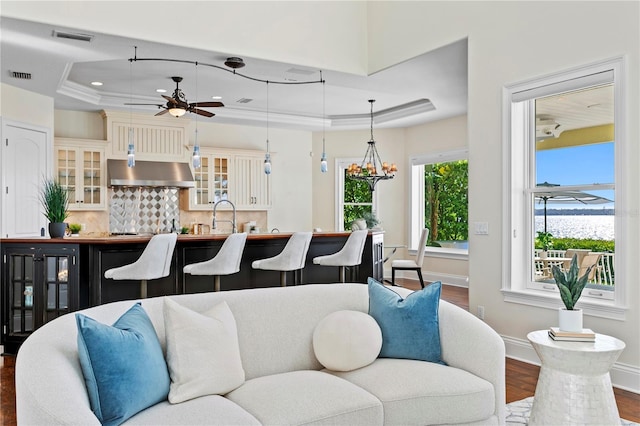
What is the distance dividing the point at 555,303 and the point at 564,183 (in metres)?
0.96

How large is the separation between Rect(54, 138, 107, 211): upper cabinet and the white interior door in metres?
0.73

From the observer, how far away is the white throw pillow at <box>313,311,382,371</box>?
2.54 m

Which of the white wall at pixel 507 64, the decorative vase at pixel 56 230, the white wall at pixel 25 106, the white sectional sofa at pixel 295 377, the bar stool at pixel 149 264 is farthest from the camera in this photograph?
the white wall at pixel 25 106

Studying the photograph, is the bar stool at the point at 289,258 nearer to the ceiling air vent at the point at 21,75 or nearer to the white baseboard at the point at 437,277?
the ceiling air vent at the point at 21,75

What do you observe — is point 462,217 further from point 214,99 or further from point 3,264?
point 3,264

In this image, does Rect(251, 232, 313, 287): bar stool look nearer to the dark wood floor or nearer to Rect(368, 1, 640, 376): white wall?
Rect(368, 1, 640, 376): white wall

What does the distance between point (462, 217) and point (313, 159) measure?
2989 millimetres

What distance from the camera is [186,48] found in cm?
495

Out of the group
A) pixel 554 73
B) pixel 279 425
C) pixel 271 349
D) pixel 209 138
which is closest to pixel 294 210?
pixel 209 138

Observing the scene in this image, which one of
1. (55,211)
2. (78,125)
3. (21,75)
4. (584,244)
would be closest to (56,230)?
(55,211)

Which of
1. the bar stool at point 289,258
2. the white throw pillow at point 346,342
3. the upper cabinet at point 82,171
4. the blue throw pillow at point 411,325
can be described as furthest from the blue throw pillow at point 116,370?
the upper cabinet at point 82,171

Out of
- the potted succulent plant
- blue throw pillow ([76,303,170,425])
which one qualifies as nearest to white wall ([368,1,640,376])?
the potted succulent plant

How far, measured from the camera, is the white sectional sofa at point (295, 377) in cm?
170

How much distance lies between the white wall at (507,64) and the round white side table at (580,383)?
115 cm
